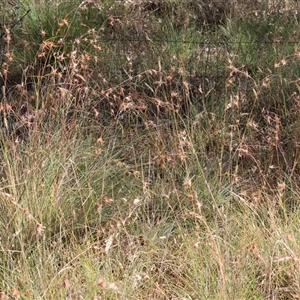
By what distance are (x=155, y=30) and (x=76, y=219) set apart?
257cm

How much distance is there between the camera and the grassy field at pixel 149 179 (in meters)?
2.63

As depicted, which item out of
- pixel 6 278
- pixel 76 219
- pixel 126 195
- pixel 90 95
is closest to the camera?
pixel 6 278

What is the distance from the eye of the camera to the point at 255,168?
352 cm

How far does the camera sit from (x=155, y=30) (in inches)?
205

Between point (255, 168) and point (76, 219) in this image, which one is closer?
point (76, 219)

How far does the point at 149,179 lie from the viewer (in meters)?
3.40

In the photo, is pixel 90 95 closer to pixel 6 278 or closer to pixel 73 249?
pixel 73 249

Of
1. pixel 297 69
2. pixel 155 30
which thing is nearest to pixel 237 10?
pixel 155 30

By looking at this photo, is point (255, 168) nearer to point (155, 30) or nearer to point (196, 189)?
point (196, 189)

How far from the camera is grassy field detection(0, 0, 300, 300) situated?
2.63 m

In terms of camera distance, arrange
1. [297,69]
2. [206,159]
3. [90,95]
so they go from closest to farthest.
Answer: [206,159], [90,95], [297,69]

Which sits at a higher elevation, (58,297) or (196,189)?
(58,297)

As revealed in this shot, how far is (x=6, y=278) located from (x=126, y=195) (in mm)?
896

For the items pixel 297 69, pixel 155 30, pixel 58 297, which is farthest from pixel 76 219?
pixel 155 30
